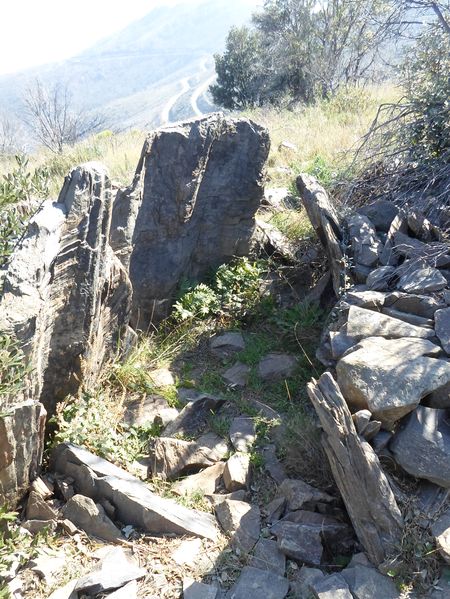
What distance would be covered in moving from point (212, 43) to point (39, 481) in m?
183

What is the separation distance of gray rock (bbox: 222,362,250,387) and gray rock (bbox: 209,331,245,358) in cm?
19

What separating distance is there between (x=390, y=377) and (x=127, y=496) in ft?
5.51

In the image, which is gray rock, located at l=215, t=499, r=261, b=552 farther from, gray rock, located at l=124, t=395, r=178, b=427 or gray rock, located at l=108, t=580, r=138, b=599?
gray rock, located at l=124, t=395, r=178, b=427

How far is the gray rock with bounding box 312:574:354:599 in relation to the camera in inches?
110

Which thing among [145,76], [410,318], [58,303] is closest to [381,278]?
[410,318]

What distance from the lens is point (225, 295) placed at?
18.8ft

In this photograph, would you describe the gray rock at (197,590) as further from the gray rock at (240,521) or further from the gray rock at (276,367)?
the gray rock at (276,367)

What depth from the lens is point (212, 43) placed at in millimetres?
171125

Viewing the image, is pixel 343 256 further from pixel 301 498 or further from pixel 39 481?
pixel 39 481

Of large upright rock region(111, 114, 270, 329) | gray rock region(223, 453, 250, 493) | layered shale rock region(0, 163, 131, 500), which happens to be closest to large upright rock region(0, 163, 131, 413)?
layered shale rock region(0, 163, 131, 500)

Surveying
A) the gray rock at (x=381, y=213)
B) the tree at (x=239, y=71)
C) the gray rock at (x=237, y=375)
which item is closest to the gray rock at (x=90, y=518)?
the gray rock at (x=237, y=375)

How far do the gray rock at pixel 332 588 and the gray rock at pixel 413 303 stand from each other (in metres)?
1.90

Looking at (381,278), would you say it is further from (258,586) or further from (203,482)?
(258,586)

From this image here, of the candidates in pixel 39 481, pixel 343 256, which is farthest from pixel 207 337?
pixel 39 481
